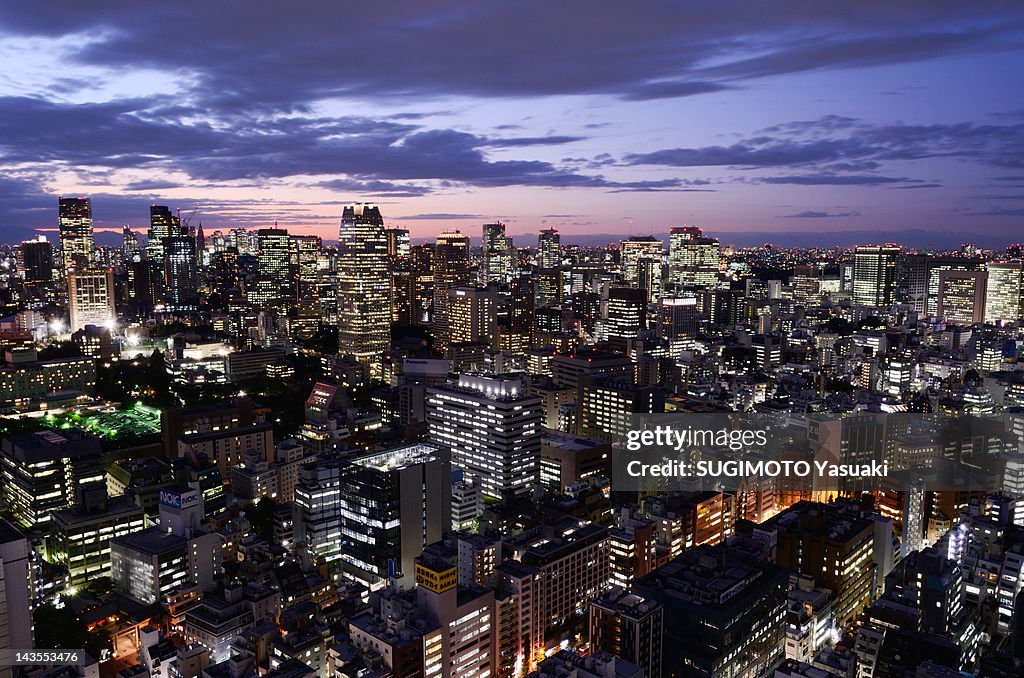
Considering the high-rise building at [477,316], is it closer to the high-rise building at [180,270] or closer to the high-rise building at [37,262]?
the high-rise building at [180,270]

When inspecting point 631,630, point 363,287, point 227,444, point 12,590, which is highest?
point 363,287

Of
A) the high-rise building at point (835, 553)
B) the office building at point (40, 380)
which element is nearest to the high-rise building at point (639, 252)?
the office building at point (40, 380)

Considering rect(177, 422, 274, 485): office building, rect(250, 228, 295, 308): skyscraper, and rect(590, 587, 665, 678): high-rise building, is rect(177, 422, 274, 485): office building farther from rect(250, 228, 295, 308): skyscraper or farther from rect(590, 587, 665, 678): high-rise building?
rect(250, 228, 295, 308): skyscraper

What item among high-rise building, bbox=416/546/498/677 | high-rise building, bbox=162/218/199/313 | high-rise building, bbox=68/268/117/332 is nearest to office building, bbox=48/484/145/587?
high-rise building, bbox=416/546/498/677

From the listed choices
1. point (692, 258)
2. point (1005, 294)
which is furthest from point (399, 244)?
point (1005, 294)

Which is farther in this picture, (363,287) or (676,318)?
(676,318)

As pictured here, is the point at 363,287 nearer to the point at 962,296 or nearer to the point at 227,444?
the point at 227,444

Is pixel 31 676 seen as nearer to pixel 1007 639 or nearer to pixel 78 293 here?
pixel 1007 639

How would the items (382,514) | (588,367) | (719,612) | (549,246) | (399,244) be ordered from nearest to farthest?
1. (719,612)
2. (382,514)
3. (588,367)
4. (399,244)
5. (549,246)
